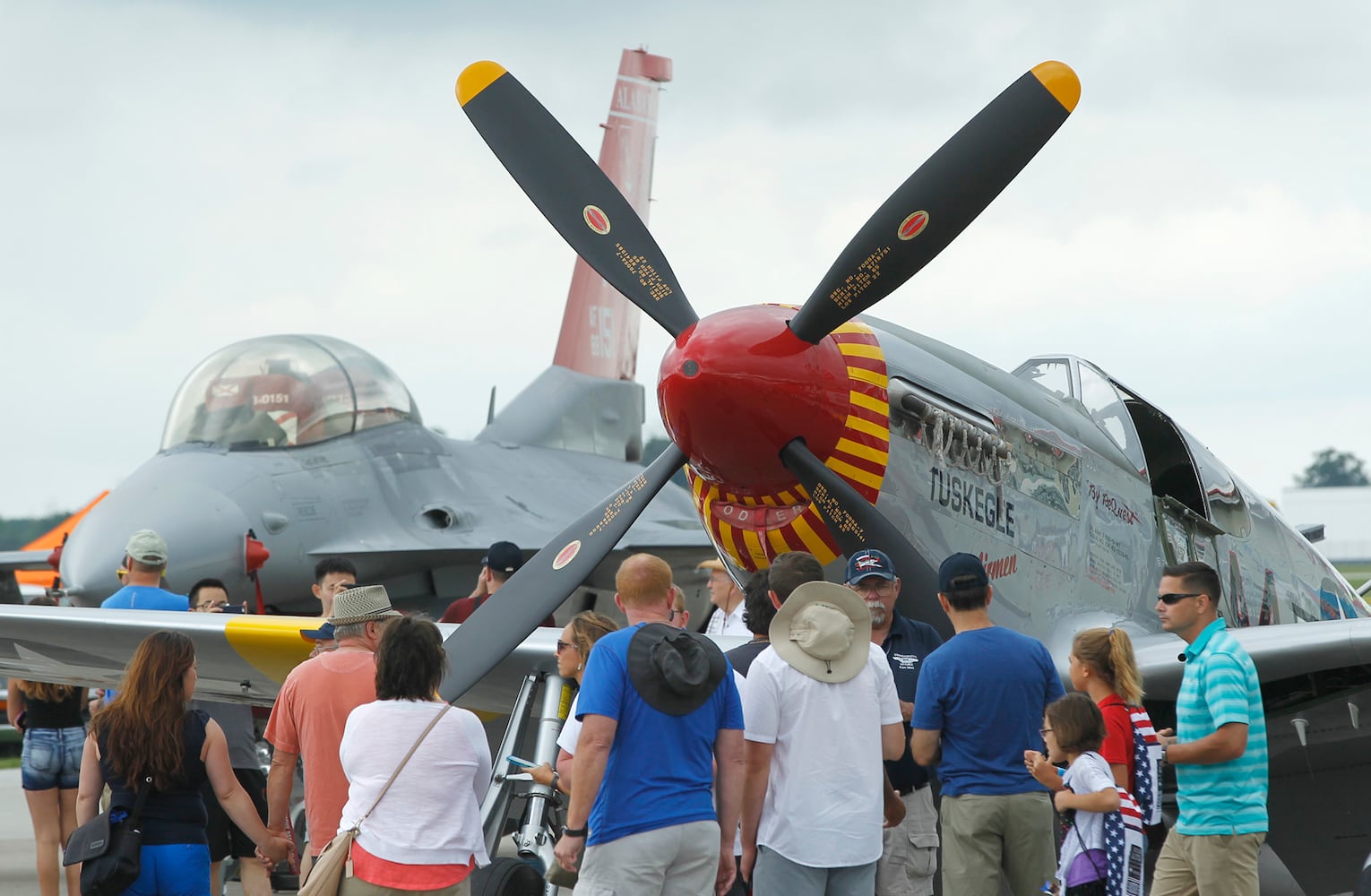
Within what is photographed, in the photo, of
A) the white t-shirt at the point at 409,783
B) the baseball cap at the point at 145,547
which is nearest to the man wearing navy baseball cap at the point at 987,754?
the white t-shirt at the point at 409,783

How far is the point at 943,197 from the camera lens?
16.3 ft

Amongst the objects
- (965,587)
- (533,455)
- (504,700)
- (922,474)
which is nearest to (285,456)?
(533,455)

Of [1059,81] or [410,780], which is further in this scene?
[1059,81]

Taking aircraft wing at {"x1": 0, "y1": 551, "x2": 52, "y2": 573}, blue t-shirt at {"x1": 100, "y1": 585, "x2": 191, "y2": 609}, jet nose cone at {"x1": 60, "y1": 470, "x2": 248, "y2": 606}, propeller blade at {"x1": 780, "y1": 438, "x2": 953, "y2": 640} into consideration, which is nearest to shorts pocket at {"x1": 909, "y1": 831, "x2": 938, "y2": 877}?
propeller blade at {"x1": 780, "y1": 438, "x2": 953, "y2": 640}

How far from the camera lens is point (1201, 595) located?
439cm

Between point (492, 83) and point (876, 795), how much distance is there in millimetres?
Answer: 3379

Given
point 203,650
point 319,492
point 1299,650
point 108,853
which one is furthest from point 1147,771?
point 319,492

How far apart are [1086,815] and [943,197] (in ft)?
7.22

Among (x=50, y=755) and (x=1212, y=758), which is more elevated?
(x=1212, y=758)

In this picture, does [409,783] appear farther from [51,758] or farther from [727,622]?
[51,758]

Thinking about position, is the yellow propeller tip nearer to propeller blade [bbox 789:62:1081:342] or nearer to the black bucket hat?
propeller blade [bbox 789:62:1081:342]

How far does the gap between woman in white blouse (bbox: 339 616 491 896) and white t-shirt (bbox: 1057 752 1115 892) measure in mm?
1810

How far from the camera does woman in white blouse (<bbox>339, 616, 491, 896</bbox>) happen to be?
3.57 m

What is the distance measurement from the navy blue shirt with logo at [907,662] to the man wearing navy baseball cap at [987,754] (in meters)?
0.23
